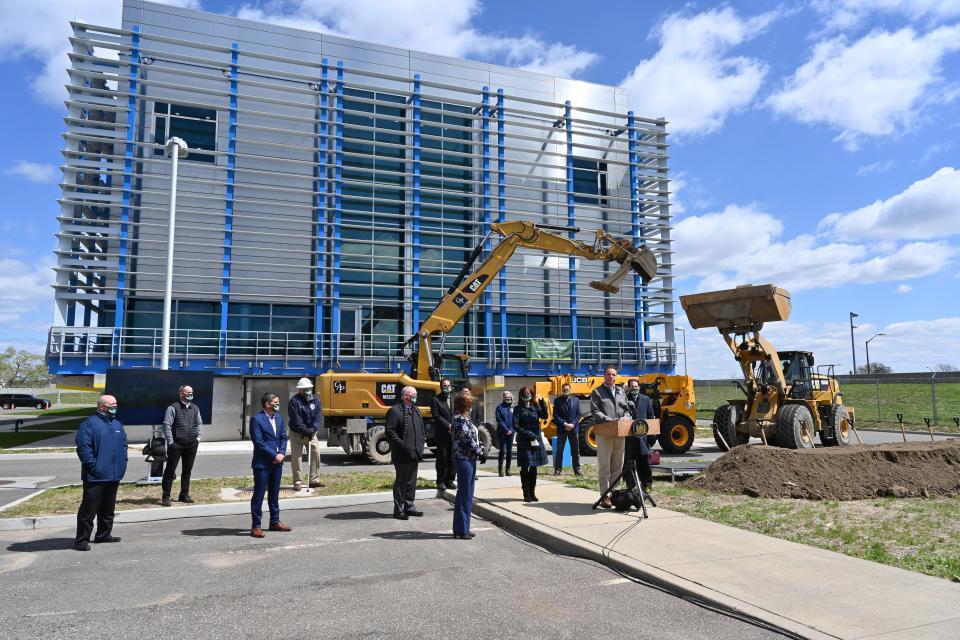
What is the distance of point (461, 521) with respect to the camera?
24.3 feet

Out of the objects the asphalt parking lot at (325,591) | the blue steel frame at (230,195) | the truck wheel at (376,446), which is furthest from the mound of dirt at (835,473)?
the blue steel frame at (230,195)

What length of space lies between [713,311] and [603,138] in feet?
64.9

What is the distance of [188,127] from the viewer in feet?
90.9

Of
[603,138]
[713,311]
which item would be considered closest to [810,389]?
[713,311]

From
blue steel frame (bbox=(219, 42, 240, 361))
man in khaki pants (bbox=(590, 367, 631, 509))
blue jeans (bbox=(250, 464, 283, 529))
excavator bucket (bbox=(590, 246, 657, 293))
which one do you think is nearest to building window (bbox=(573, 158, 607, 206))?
excavator bucket (bbox=(590, 246, 657, 293))

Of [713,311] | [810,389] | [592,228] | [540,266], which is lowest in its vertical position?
[810,389]

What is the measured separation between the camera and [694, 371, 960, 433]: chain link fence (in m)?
27.7

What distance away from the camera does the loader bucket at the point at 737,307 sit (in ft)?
49.8

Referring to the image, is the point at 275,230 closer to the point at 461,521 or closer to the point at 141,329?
the point at 141,329

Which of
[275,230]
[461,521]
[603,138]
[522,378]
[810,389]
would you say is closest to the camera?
[461,521]

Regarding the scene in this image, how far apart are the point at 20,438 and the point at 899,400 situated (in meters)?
43.9

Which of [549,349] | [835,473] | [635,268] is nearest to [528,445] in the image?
[835,473]

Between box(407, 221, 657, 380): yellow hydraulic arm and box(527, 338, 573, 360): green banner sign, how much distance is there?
9897mm

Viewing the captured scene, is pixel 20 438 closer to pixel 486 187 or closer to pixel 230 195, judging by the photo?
pixel 230 195
